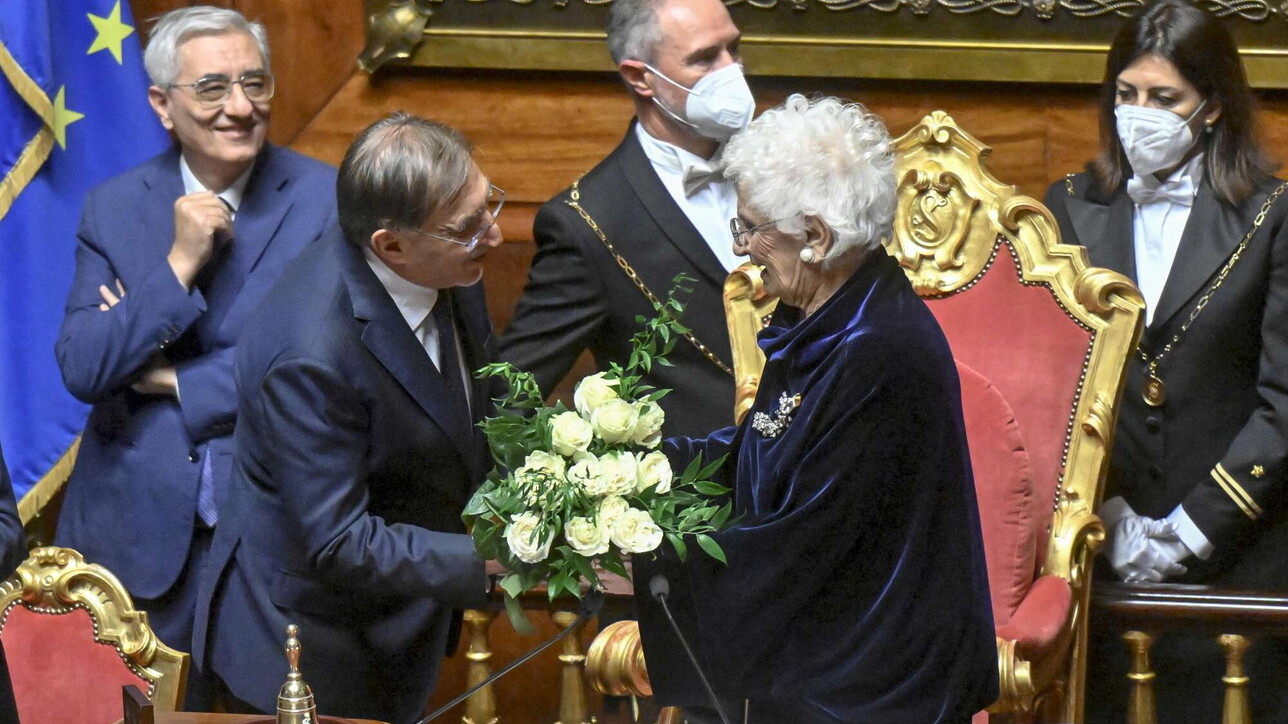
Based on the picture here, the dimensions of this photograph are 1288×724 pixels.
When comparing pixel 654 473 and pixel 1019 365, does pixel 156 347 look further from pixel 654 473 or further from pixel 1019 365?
pixel 1019 365

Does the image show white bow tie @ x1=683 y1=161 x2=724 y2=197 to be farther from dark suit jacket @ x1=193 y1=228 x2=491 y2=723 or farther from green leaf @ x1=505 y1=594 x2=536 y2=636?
green leaf @ x1=505 y1=594 x2=536 y2=636

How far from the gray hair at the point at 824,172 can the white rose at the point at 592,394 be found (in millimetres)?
355

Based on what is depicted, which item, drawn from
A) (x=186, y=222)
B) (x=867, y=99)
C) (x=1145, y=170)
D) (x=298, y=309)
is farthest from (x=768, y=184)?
(x=867, y=99)

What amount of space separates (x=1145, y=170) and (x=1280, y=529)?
74cm

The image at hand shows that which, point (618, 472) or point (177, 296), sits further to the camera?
point (177, 296)

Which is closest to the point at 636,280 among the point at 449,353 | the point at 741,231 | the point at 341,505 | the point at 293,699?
the point at 449,353

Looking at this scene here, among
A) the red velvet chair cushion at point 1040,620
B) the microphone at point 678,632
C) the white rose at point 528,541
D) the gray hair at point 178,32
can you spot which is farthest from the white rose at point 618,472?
the gray hair at point 178,32

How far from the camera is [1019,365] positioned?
3.12 meters

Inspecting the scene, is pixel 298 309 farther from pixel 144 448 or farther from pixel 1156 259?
pixel 1156 259

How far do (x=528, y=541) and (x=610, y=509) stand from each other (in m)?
0.12

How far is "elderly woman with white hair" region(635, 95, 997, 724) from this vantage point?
7.75ft

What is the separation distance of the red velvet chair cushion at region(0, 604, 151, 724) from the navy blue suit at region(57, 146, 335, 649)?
1.72 feet

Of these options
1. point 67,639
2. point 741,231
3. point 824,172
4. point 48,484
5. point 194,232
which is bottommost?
point 48,484

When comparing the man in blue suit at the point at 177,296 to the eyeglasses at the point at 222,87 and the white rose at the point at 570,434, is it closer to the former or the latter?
the eyeglasses at the point at 222,87
